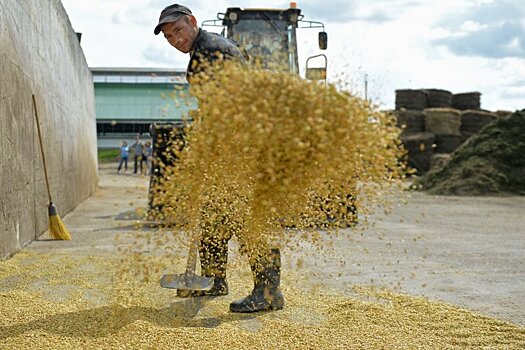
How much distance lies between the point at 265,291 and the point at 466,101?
2001 centimetres

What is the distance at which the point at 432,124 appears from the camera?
20.6 m

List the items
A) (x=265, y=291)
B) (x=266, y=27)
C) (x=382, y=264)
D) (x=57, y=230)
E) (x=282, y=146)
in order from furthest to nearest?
(x=266, y=27) → (x=57, y=230) → (x=382, y=264) → (x=265, y=291) → (x=282, y=146)

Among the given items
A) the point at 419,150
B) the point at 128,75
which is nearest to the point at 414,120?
the point at 419,150

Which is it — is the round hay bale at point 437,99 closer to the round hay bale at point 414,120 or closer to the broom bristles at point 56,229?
the round hay bale at point 414,120

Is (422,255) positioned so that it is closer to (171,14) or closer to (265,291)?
(265,291)

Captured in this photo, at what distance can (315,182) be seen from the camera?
2854 millimetres

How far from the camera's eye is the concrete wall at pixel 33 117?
558 cm

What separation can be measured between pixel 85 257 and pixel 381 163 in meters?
3.56

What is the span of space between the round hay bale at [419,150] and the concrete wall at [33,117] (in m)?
11.8

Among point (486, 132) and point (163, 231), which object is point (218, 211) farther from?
point (486, 132)

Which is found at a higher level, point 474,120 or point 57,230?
point 474,120

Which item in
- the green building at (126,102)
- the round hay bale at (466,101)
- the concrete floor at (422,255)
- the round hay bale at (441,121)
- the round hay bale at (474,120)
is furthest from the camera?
the green building at (126,102)

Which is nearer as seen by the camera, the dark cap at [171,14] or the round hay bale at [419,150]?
the dark cap at [171,14]

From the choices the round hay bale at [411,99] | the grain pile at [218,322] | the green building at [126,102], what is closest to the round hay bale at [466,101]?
the round hay bale at [411,99]
